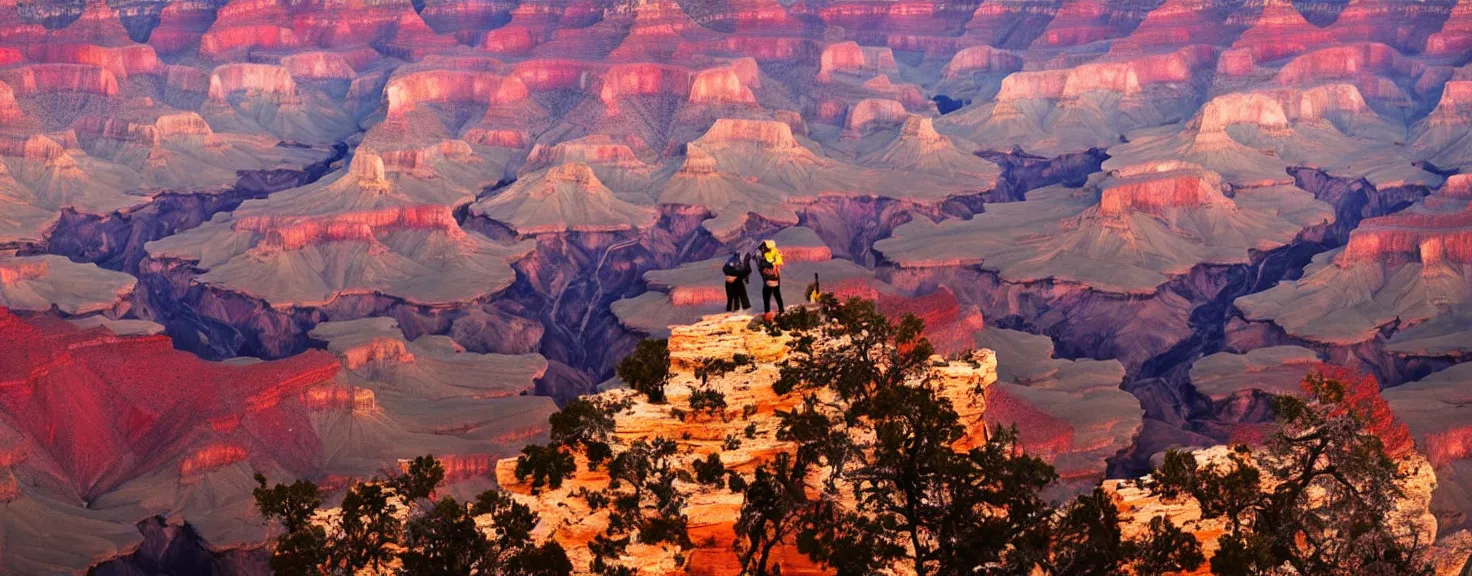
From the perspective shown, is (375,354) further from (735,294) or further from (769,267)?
(769,267)

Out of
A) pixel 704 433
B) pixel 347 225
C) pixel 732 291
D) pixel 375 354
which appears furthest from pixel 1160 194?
pixel 704 433

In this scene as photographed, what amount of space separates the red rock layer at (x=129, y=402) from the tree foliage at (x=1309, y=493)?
67024 millimetres

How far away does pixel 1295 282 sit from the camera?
16025cm

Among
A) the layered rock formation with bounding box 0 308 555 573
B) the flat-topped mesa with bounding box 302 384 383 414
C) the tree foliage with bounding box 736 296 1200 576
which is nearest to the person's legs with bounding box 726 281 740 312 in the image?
the tree foliage with bounding box 736 296 1200 576

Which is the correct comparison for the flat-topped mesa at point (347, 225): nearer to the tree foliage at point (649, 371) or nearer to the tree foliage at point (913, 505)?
the tree foliage at point (649, 371)

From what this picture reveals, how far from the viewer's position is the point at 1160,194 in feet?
589

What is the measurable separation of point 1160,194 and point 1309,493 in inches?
5276

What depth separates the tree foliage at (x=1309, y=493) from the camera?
1727 inches

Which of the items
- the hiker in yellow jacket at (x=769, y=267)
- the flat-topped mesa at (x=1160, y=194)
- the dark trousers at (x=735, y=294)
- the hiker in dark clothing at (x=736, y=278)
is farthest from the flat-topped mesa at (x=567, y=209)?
the hiker in yellow jacket at (x=769, y=267)

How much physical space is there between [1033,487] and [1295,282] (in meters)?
123

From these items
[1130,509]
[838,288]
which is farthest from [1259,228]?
[1130,509]

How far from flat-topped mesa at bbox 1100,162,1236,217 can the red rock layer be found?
85162 millimetres

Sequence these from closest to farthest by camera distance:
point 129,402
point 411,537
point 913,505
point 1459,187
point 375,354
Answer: point 913,505, point 411,537, point 129,402, point 375,354, point 1459,187

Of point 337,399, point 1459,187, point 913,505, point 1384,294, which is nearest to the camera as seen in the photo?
point 913,505
